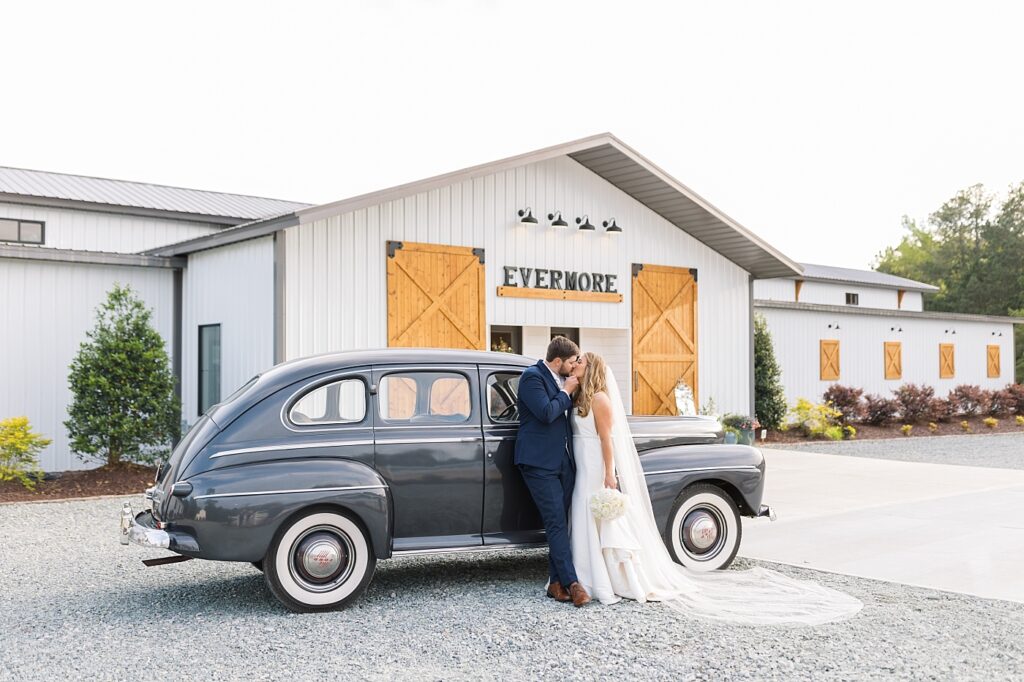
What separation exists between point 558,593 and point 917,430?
20.2 m

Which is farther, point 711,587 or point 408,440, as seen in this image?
point 711,587

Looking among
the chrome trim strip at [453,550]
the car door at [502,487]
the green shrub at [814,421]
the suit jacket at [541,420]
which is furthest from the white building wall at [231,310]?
the green shrub at [814,421]

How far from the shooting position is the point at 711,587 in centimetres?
712

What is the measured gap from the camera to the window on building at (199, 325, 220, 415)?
47.9ft

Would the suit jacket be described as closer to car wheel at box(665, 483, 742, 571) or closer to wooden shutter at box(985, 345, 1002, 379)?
car wheel at box(665, 483, 742, 571)

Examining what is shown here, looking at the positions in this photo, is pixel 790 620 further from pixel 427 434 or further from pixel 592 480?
pixel 427 434

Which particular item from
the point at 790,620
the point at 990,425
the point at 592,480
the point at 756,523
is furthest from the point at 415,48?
the point at 990,425

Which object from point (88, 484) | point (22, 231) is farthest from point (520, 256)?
point (22, 231)

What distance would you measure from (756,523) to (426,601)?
4797mm

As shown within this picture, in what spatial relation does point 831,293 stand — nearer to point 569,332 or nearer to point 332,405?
point 569,332

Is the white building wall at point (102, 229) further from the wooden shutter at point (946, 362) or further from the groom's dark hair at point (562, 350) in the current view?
the wooden shutter at point (946, 362)

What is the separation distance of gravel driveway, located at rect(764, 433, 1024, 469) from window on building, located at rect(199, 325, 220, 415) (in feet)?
36.9

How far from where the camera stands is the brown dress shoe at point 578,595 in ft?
21.8

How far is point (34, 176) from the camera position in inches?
826
